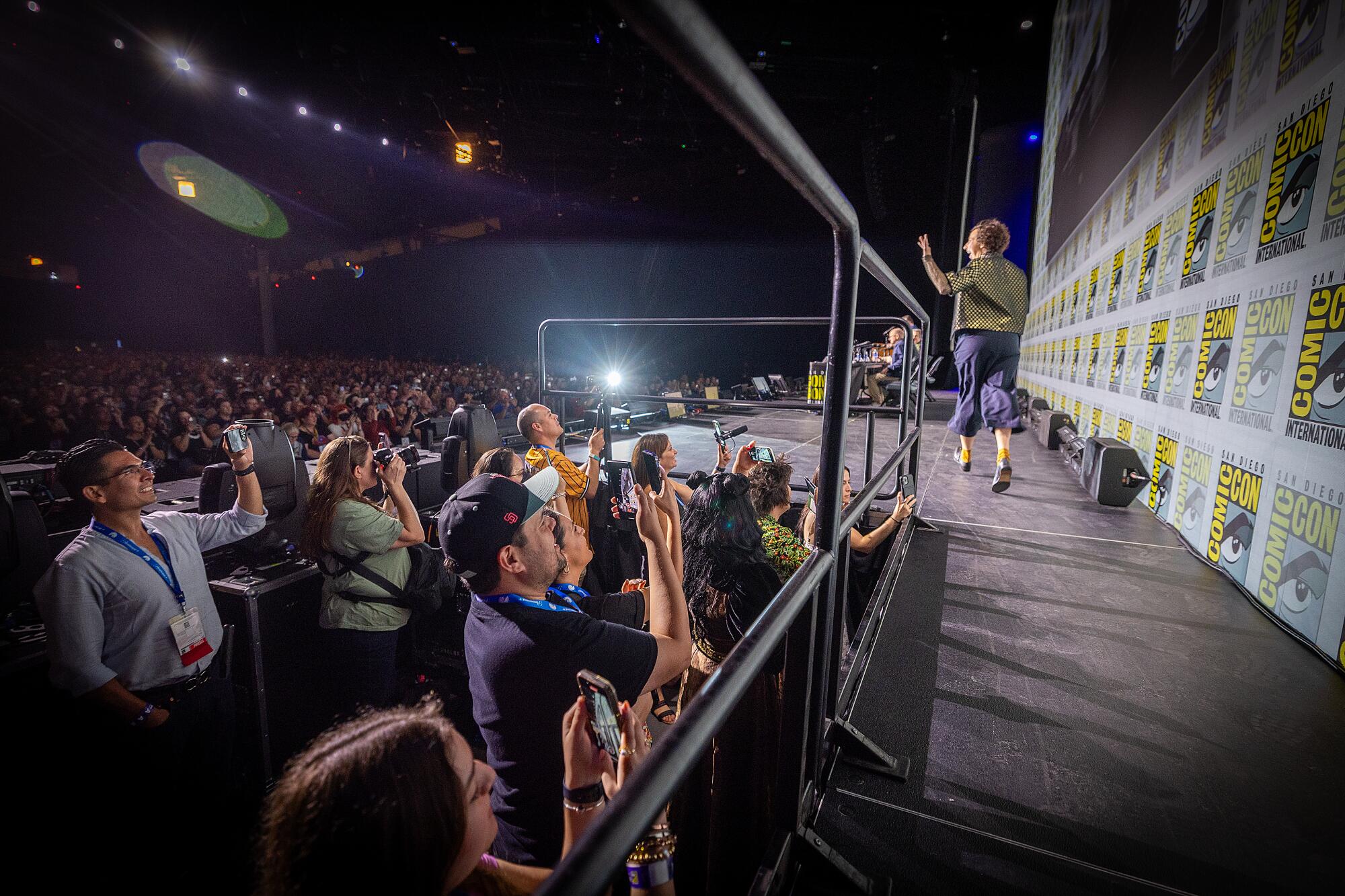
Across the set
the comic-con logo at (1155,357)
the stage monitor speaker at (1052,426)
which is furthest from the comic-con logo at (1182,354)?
the stage monitor speaker at (1052,426)

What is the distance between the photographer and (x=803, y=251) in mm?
18328

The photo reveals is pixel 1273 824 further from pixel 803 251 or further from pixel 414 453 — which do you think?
pixel 803 251

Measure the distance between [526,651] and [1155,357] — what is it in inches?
199

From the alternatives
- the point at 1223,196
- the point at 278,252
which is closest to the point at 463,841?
the point at 1223,196

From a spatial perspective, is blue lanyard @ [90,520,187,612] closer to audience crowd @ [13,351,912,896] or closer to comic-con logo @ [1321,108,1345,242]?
audience crowd @ [13,351,912,896]

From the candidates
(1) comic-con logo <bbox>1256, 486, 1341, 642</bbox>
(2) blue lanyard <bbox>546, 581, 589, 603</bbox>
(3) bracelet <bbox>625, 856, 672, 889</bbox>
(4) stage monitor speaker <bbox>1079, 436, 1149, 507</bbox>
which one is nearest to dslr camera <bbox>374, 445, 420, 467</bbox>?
(2) blue lanyard <bbox>546, 581, 589, 603</bbox>

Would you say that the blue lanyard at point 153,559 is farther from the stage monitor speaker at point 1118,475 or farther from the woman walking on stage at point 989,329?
the stage monitor speaker at point 1118,475

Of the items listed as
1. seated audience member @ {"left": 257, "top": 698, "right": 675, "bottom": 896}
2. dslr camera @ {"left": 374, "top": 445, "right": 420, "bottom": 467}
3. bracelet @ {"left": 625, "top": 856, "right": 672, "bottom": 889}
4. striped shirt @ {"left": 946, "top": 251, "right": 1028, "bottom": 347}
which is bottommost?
bracelet @ {"left": 625, "top": 856, "right": 672, "bottom": 889}

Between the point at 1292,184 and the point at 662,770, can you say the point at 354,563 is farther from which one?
the point at 1292,184

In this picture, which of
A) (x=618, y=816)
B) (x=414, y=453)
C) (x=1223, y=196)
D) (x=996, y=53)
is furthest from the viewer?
(x=996, y=53)

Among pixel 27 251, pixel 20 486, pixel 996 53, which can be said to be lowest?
pixel 20 486

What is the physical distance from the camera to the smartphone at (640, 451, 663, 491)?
2064mm

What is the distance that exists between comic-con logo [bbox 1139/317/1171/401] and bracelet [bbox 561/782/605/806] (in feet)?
16.1

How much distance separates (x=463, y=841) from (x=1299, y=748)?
7.34 ft
